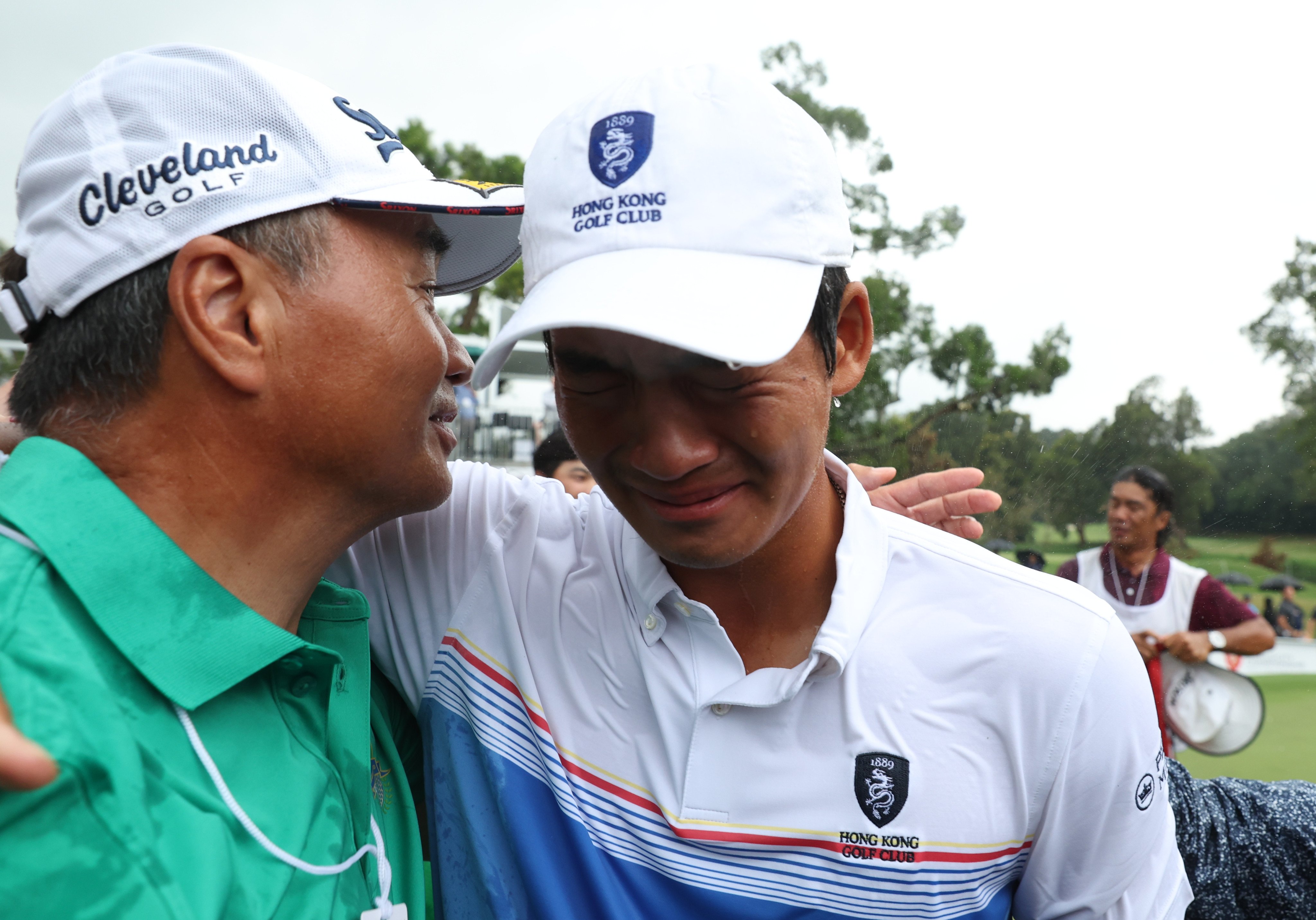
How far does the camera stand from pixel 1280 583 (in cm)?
415

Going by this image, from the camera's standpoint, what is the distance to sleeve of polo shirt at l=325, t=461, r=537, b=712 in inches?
74.9

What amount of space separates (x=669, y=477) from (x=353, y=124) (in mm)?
897

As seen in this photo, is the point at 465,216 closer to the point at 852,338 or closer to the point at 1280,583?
the point at 852,338

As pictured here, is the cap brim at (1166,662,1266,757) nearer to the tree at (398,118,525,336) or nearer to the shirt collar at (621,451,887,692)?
the shirt collar at (621,451,887,692)

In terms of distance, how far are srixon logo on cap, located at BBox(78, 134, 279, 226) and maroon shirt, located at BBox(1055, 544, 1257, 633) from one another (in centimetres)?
391

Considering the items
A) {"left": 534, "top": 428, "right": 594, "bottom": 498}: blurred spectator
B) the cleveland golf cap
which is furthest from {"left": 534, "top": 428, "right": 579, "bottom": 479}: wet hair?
the cleveland golf cap

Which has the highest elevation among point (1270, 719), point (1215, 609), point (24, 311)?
point (24, 311)

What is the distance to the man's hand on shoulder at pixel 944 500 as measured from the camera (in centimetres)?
212

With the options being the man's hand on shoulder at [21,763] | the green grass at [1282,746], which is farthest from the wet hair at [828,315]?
the green grass at [1282,746]

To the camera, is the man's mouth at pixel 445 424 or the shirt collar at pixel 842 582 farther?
the man's mouth at pixel 445 424

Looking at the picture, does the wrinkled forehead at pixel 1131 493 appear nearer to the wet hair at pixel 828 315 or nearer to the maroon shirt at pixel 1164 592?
the maroon shirt at pixel 1164 592

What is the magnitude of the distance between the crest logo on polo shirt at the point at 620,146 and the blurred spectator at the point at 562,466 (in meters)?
4.59

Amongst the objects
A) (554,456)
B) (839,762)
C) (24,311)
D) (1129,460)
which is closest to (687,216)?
(839,762)

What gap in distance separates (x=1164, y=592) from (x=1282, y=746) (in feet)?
3.54
